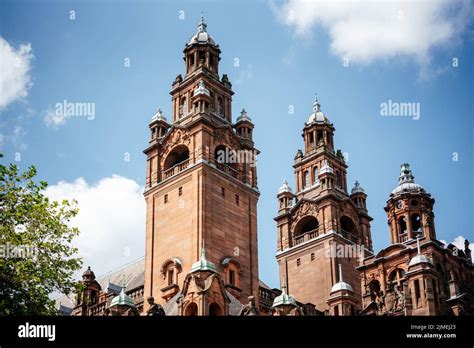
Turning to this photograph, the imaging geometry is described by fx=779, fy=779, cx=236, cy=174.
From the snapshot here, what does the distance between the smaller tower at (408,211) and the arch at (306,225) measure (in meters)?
9.94

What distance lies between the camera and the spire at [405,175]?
78.8 metres

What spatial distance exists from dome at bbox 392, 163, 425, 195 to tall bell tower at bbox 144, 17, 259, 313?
15.5m

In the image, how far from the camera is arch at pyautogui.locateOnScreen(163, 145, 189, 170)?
70938mm

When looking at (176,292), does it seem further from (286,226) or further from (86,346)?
(86,346)

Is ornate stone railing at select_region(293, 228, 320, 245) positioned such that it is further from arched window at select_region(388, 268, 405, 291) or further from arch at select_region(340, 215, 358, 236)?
arched window at select_region(388, 268, 405, 291)

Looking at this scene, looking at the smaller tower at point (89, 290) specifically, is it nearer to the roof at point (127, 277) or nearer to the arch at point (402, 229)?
the roof at point (127, 277)

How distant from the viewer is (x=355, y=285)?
80938mm

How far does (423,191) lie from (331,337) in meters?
52.4

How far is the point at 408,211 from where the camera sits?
75.4 meters

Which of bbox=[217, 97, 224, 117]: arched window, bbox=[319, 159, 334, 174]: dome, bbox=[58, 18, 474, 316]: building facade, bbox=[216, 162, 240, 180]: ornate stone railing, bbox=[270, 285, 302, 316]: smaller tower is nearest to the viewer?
bbox=[270, 285, 302, 316]: smaller tower

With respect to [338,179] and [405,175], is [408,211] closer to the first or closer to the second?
[405,175]

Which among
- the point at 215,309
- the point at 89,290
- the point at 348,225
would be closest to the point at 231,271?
the point at 215,309

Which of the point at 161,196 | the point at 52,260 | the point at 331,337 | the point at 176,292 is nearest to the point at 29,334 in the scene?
the point at 331,337


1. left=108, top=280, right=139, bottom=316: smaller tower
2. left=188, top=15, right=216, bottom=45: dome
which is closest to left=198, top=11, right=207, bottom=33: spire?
left=188, top=15, right=216, bottom=45: dome
